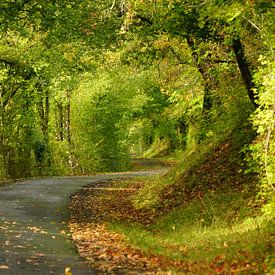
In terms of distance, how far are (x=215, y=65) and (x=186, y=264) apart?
35.8ft

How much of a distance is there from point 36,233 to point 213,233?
4.37m

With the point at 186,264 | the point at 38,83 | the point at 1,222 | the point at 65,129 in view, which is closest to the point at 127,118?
the point at 65,129

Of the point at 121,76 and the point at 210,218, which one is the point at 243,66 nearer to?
the point at 210,218

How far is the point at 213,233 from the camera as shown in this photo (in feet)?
43.1

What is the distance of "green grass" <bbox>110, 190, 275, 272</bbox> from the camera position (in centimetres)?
955

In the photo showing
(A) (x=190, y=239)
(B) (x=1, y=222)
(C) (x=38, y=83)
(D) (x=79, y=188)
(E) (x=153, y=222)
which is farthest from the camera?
(C) (x=38, y=83)

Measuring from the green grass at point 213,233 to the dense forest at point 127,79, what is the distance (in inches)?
34.2

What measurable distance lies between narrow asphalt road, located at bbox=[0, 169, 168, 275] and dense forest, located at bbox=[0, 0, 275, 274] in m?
4.33

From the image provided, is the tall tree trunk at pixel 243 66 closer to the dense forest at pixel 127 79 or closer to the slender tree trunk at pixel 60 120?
the dense forest at pixel 127 79

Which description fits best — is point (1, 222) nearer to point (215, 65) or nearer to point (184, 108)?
point (215, 65)

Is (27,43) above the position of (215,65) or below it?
above

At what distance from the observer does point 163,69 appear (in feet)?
83.7

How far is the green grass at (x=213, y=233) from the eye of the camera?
9555mm

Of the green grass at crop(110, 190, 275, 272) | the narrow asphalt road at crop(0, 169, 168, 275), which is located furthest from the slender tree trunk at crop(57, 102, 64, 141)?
the green grass at crop(110, 190, 275, 272)
